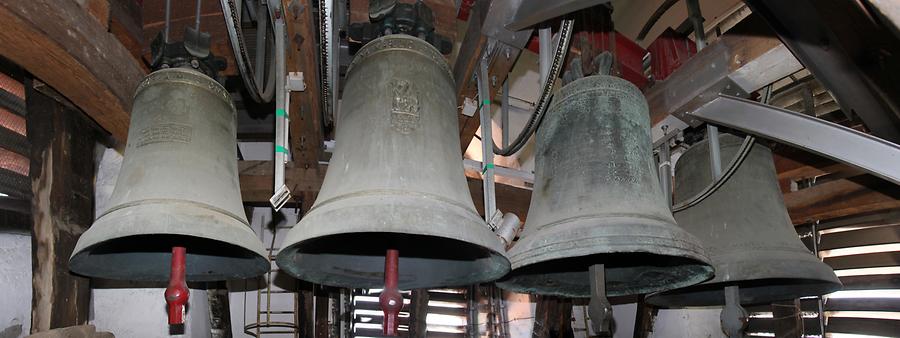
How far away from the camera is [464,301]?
532 centimetres

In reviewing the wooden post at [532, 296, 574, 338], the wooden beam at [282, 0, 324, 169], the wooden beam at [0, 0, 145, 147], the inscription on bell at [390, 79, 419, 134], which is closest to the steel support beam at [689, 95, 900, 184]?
the inscription on bell at [390, 79, 419, 134]

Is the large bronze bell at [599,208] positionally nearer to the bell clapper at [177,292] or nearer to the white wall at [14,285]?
the bell clapper at [177,292]

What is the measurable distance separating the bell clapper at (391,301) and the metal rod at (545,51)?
3.01 feet

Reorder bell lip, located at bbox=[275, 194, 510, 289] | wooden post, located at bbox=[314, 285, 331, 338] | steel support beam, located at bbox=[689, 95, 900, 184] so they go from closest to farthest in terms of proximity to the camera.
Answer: bell lip, located at bbox=[275, 194, 510, 289], steel support beam, located at bbox=[689, 95, 900, 184], wooden post, located at bbox=[314, 285, 331, 338]

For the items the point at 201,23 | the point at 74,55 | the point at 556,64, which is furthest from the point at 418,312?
the point at 74,55

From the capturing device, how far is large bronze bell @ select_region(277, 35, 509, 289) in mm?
1797

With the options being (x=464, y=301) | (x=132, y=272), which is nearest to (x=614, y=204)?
(x=132, y=272)

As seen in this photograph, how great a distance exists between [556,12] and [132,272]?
149 cm

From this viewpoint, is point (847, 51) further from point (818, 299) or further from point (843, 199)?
point (818, 299)

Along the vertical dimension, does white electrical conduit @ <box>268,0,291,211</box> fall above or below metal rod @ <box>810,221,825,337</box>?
above

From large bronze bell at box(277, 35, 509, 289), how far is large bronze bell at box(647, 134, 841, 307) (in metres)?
0.95

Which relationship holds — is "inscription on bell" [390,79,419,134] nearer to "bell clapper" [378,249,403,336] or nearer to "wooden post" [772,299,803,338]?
"bell clapper" [378,249,403,336]

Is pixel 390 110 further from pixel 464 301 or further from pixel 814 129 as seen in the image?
pixel 464 301

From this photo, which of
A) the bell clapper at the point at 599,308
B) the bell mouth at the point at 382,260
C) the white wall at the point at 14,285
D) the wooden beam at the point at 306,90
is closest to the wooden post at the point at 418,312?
the wooden beam at the point at 306,90
